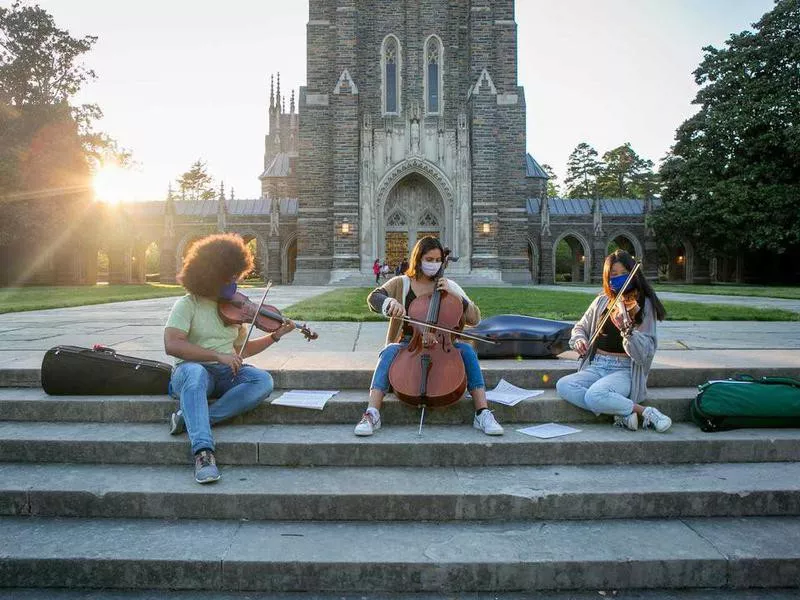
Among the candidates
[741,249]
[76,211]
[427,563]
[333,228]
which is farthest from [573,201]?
[427,563]

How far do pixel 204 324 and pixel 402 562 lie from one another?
5.97 ft

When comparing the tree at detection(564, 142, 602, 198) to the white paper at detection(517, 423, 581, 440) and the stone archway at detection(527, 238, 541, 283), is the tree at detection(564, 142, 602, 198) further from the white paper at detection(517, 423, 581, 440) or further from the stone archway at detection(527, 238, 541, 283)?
the white paper at detection(517, 423, 581, 440)

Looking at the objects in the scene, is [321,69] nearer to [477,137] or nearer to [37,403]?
[477,137]

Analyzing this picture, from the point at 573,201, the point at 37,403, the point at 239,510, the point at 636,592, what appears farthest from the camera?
the point at 573,201

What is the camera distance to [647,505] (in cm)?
268

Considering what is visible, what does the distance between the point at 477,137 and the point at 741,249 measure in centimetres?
1553

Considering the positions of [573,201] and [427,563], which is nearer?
[427,563]

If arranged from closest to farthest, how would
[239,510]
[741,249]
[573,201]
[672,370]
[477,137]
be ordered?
[239,510] → [672,370] → [477,137] → [741,249] → [573,201]

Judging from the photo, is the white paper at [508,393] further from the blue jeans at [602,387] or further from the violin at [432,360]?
the violin at [432,360]

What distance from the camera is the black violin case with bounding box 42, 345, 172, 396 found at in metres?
3.51

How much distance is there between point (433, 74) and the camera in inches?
1025

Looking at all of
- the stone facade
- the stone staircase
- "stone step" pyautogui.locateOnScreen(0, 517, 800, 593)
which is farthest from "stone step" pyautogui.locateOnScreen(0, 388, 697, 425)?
the stone facade

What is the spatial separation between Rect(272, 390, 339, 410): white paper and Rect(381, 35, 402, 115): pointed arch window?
2387 cm

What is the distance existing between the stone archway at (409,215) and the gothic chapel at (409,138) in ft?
0.15
